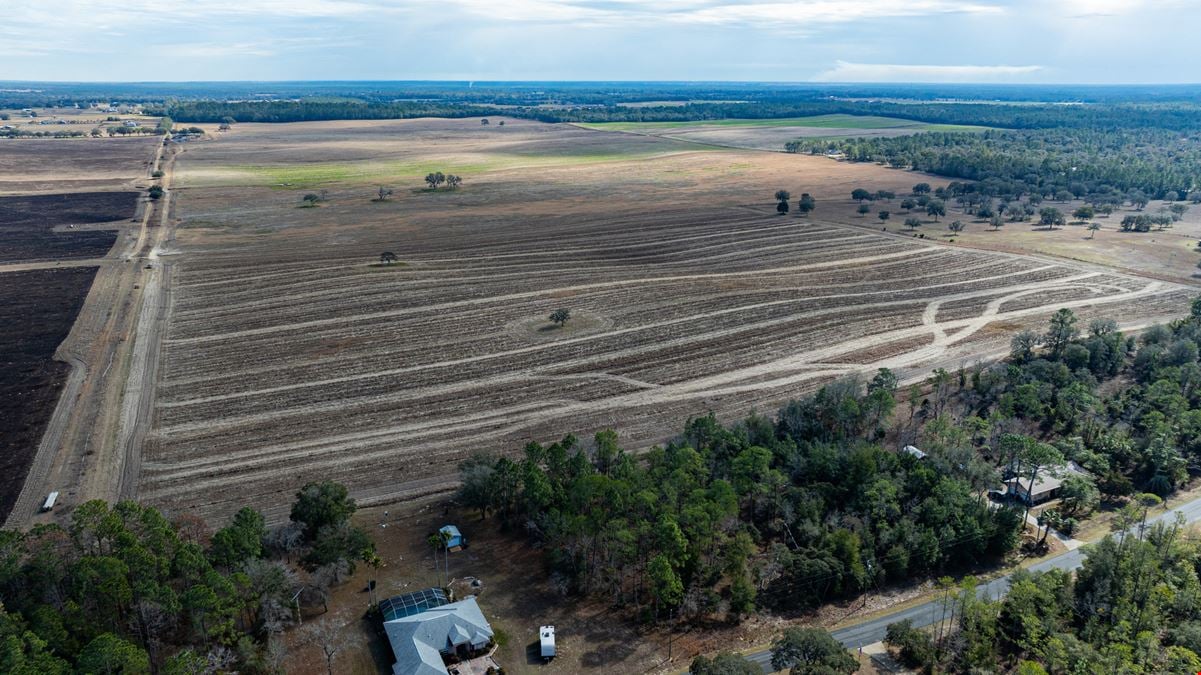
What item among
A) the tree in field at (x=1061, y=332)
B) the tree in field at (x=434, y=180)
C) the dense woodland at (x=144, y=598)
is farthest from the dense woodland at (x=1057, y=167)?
the dense woodland at (x=144, y=598)

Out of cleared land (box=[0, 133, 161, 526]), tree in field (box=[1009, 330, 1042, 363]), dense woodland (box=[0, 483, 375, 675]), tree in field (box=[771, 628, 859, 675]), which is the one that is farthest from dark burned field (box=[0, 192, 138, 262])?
tree in field (box=[1009, 330, 1042, 363])

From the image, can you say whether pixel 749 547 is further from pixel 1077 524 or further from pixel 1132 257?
pixel 1132 257

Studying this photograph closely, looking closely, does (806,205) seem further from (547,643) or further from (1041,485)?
(547,643)

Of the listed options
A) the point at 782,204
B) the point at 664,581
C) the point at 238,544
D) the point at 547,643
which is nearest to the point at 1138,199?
the point at 782,204

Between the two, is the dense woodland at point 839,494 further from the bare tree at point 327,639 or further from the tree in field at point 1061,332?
the bare tree at point 327,639

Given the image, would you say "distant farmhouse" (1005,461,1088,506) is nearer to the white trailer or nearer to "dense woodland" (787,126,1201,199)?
the white trailer

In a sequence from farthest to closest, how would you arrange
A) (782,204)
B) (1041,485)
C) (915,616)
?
1. (782,204)
2. (1041,485)
3. (915,616)
